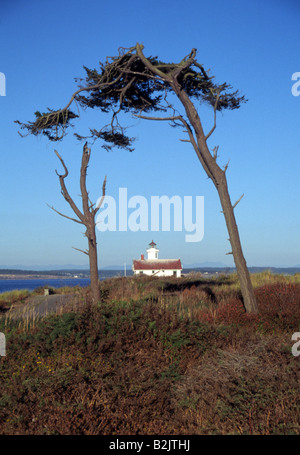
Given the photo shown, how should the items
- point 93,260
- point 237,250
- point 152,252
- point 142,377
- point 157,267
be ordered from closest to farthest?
point 142,377 < point 237,250 < point 93,260 < point 157,267 < point 152,252

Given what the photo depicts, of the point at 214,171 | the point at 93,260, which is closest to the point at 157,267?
the point at 93,260

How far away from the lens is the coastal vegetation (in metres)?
5.28

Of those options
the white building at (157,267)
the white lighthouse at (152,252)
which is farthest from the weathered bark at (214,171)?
the white lighthouse at (152,252)

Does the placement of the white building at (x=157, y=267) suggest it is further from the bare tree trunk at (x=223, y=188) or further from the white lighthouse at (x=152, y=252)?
the bare tree trunk at (x=223, y=188)

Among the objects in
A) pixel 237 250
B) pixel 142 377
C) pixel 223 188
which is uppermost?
pixel 223 188

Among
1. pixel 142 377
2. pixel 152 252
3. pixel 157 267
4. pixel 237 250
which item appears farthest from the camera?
pixel 152 252

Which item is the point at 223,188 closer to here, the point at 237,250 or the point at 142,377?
the point at 237,250

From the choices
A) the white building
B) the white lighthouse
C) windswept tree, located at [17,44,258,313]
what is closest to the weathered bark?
windswept tree, located at [17,44,258,313]

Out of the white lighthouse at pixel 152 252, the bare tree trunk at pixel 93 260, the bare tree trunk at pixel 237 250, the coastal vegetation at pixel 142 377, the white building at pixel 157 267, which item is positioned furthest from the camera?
the white lighthouse at pixel 152 252

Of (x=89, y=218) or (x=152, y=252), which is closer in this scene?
→ (x=89, y=218)

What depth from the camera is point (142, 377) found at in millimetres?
6816

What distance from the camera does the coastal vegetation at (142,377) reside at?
17.3 ft

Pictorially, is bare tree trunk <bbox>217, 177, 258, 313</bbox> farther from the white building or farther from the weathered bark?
the white building
